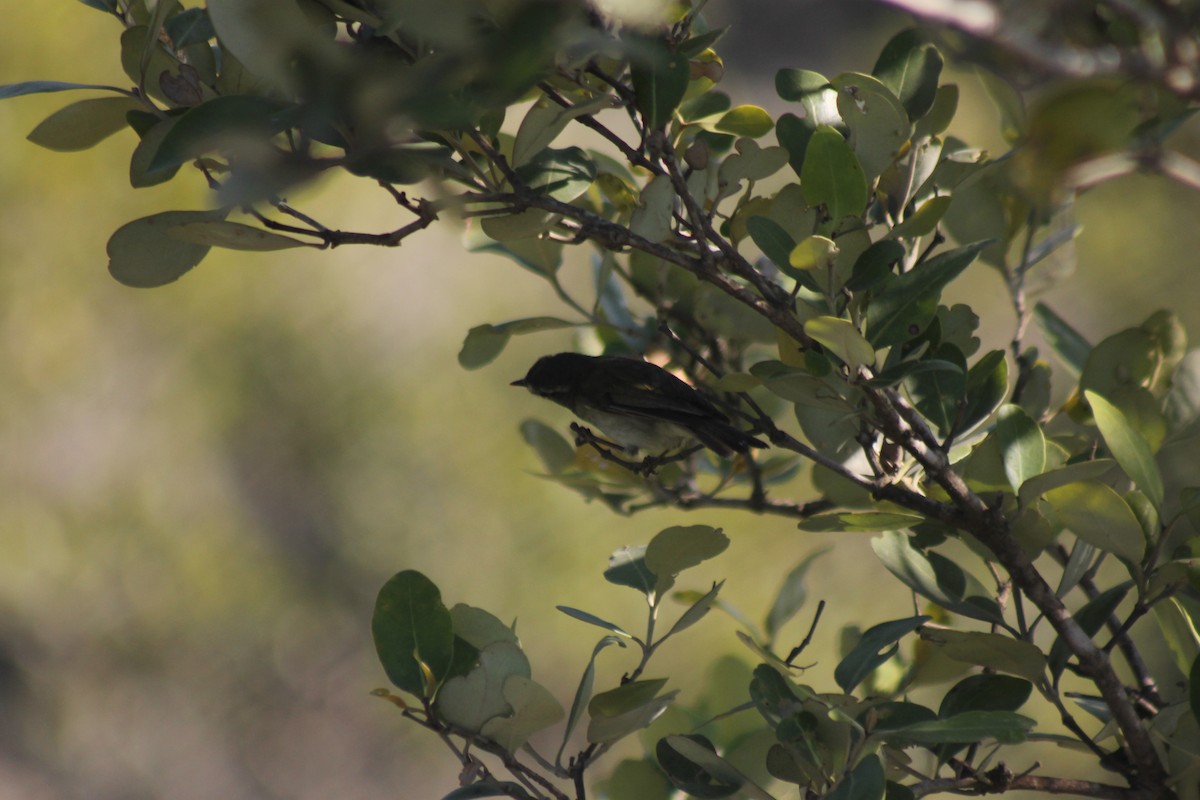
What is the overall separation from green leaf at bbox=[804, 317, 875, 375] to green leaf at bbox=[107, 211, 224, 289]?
1.67 feet

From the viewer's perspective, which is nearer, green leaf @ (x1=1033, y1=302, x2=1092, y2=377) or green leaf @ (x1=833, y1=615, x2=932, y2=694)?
green leaf @ (x1=833, y1=615, x2=932, y2=694)

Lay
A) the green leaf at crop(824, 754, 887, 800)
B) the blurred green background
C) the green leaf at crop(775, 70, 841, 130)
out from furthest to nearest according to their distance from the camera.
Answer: the blurred green background, the green leaf at crop(775, 70, 841, 130), the green leaf at crop(824, 754, 887, 800)

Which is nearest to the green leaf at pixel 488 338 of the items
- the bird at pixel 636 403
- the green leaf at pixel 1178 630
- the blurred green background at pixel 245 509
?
the bird at pixel 636 403

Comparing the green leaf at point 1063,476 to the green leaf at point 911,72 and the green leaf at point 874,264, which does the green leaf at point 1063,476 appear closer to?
the green leaf at point 874,264

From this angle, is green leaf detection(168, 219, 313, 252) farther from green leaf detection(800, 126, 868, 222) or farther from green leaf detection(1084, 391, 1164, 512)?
green leaf detection(1084, 391, 1164, 512)

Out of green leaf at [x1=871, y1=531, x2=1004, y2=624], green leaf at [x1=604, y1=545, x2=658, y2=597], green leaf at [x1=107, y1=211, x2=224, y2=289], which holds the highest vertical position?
green leaf at [x1=107, y1=211, x2=224, y2=289]

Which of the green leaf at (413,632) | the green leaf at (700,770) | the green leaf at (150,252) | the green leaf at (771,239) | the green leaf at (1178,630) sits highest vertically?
the green leaf at (771,239)

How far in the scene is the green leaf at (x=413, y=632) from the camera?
0.79m

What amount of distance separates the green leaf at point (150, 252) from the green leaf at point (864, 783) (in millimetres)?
655

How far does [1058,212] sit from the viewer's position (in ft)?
3.60

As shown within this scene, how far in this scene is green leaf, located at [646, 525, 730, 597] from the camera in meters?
0.81

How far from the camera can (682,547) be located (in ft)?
2.70

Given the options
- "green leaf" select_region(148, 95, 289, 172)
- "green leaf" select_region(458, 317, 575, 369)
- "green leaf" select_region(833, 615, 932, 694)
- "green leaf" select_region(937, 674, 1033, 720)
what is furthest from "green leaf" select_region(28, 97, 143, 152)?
"green leaf" select_region(937, 674, 1033, 720)

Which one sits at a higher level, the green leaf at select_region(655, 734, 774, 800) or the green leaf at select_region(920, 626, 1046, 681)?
the green leaf at select_region(920, 626, 1046, 681)
